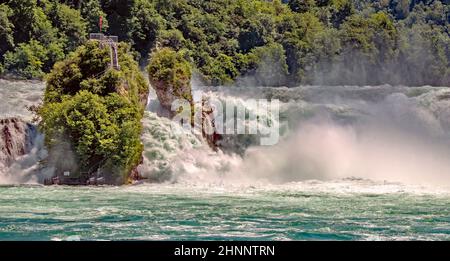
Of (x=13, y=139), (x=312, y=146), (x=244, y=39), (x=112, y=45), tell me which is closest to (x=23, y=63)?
(x=244, y=39)

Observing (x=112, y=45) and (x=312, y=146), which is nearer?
(x=112, y=45)

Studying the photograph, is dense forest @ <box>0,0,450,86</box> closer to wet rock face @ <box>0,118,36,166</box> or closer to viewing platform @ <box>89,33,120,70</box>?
viewing platform @ <box>89,33,120,70</box>

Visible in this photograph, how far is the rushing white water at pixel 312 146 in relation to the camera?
41.1m

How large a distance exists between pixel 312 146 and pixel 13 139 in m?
13.2

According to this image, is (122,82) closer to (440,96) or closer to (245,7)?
(440,96)

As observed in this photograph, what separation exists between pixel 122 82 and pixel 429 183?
526 inches

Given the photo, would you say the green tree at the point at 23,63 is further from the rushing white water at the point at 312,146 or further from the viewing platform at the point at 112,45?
the viewing platform at the point at 112,45

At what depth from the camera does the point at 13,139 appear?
4078 centimetres

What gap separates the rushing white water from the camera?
41125 millimetres

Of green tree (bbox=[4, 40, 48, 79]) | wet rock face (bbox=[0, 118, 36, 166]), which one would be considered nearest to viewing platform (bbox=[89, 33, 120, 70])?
wet rock face (bbox=[0, 118, 36, 166])

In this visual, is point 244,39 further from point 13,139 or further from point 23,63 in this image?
point 13,139

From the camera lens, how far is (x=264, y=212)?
2827cm
